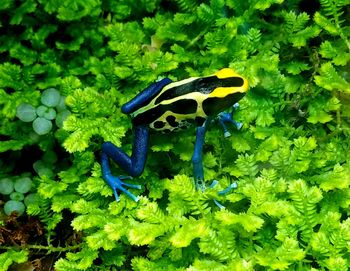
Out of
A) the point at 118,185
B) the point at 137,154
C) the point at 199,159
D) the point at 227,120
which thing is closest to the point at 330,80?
the point at 227,120

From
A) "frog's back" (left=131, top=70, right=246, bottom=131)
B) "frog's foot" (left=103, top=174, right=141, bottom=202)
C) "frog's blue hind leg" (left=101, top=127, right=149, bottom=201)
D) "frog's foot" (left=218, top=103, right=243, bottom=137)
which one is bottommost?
"frog's foot" (left=103, top=174, right=141, bottom=202)

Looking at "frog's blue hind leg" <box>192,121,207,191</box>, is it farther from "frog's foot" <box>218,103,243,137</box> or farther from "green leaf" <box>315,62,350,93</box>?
"green leaf" <box>315,62,350,93</box>

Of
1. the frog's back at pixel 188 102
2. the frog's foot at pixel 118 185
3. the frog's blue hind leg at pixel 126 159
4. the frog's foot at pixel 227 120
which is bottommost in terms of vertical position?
the frog's foot at pixel 118 185

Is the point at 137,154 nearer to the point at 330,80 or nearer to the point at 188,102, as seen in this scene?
the point at 188,102

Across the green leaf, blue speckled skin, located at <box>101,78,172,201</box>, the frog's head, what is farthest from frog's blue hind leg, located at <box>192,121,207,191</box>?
the green leaf

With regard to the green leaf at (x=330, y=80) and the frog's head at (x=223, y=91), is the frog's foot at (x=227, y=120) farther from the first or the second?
the green leaf at (x=330, y=80)

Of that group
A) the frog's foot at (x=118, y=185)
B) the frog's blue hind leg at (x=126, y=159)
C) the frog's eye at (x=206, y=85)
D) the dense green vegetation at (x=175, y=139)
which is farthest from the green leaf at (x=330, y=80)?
the frog's foot at (x=118, y=185)

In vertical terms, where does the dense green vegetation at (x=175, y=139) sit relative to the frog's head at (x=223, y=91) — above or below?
below
